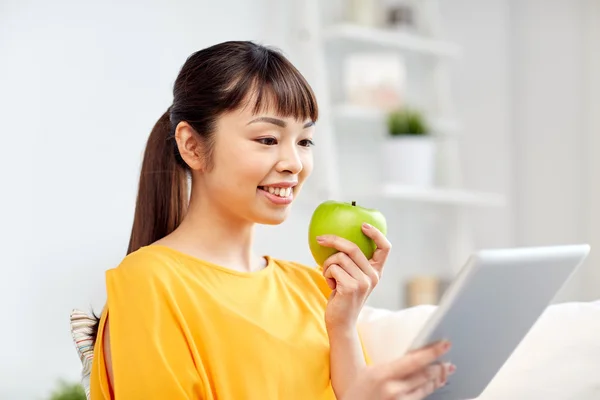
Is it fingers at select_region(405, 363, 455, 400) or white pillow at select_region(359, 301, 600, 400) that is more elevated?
fingers at select_region(405, 363, 455, 400)

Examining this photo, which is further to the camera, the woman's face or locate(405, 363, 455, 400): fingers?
the woman's face

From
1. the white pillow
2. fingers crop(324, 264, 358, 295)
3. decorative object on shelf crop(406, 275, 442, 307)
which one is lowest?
decorative object on shelf crop(406, 275, 442, 307)

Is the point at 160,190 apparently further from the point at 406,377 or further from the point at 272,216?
the point at 406,377

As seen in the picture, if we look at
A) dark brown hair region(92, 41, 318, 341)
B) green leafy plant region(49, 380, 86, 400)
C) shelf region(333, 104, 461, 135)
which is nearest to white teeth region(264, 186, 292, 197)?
dark brown hair region(92, 41, 318, 341)

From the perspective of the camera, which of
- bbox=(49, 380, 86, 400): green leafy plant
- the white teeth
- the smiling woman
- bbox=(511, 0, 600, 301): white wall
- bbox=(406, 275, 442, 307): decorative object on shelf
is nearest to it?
the smiling woman

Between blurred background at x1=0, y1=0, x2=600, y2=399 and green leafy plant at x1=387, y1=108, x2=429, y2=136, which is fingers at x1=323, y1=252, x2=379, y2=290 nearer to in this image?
blurred background at x1=0, y1=0, x2=600, y2=399

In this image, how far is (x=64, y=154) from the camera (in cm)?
229

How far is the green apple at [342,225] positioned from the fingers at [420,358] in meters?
0.27

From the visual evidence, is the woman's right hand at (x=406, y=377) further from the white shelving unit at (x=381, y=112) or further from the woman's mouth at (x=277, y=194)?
the white shelving unit at (x=381, y=112)

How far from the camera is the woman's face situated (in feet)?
4.21

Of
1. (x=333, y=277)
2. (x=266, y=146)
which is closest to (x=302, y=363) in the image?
(x=333, y=277)

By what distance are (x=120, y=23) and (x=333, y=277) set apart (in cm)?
141

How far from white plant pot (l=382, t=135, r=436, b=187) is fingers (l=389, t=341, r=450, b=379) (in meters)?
1.93

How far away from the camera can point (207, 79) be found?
1.33 m
